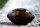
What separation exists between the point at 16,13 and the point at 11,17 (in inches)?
1.6

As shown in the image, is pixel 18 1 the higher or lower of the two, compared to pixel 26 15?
higher

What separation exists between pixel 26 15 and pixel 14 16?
75mm

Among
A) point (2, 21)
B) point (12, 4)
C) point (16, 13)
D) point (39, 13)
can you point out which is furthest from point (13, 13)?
point (12, 4)

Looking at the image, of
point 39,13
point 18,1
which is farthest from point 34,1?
point 39,13

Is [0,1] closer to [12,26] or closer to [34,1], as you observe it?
[12,26]

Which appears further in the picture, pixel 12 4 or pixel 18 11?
pixel 12 4

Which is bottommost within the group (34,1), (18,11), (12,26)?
(12,26)

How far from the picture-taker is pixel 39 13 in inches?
32.7

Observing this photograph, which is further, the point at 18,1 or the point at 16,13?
the point at 18,1

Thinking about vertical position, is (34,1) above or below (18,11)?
above

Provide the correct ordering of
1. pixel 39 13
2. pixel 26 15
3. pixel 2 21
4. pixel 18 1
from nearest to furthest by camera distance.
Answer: pixel 26 15 < pixel 2 21 < pixel 39 13 < pixel 18 1

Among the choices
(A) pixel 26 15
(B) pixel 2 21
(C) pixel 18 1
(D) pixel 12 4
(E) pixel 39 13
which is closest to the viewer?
(A) pixel 26 15

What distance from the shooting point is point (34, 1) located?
1112 millimetres

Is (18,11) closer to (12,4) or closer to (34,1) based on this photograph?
(12,4)
